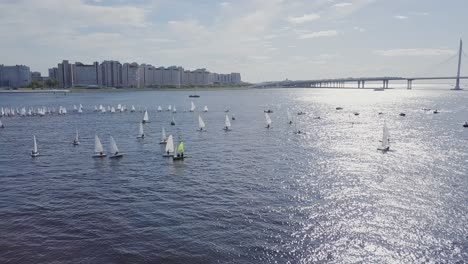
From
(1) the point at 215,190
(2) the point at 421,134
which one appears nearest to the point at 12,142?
(1) the point at 215,190

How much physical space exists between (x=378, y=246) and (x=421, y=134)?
6894 centimetres

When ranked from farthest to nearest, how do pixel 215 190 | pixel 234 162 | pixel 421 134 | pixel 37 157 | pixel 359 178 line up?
pixel 421 134, pixel 37 157, pixel 234 162, pixel 359 178, pixel 215 190

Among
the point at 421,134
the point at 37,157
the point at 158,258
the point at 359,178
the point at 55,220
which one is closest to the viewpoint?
the point at 158,258

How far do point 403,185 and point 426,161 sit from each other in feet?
55.6

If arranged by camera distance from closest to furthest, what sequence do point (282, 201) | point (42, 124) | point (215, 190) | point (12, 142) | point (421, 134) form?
point (282, 201)
point (215, 190)
point (12, 142)
point (421, 134)
point (42, 124)

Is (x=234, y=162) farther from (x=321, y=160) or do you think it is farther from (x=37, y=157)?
Result: (x=37, y=157)

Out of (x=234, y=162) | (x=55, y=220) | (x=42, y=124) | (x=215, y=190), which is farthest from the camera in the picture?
(x=42, y=124)

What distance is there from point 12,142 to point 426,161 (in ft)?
249

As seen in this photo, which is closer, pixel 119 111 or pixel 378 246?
pixel 378 246

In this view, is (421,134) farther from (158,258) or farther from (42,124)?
(42,124)

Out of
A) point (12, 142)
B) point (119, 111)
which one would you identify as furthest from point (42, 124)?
point (119, 111)

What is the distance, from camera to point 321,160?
5991 centimetres

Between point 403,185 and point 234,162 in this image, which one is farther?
point 234,162

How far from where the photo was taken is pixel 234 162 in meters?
58.6
